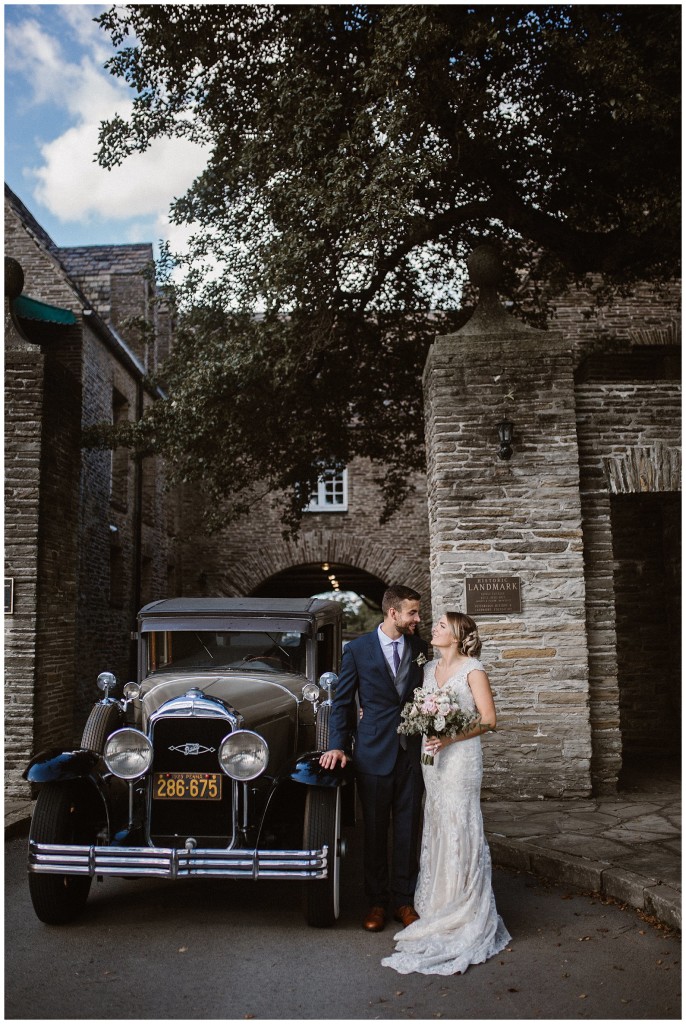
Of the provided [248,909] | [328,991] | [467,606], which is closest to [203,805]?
[248,909]

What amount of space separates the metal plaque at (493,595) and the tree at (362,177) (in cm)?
357

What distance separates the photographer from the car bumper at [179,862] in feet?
15.0

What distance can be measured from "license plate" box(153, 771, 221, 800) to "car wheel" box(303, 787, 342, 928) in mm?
563

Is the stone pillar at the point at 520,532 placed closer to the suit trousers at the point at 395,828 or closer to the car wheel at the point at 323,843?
the suit trousers at the point at 395,828

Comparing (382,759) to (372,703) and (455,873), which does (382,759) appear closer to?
(372,703)

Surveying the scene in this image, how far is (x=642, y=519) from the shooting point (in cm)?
1279

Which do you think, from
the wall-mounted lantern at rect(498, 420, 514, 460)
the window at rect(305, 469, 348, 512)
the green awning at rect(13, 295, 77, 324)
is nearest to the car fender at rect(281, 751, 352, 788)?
the wall-mounted lantern at rect(498, 420, 514, 460)

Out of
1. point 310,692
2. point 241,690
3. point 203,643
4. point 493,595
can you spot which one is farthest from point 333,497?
point 241,690

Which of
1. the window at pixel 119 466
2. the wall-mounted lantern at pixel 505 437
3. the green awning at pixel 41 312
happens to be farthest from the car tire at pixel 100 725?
the window at pixel 119 466

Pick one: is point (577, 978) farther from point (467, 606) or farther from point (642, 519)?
point (642, 519)

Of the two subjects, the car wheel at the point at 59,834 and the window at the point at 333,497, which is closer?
the car wheel at the point at 59,834

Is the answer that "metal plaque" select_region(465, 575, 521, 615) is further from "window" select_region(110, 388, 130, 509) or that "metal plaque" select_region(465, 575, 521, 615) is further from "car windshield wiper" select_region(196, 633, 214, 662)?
"window" select_region(110, 388, 130, 509)

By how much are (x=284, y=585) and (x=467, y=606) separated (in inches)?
752

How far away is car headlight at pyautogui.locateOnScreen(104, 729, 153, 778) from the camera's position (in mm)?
4875
